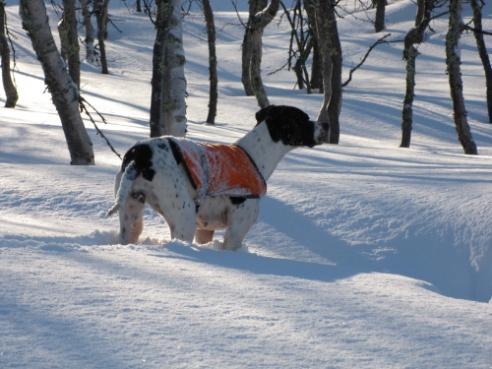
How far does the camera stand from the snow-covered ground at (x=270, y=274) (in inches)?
139

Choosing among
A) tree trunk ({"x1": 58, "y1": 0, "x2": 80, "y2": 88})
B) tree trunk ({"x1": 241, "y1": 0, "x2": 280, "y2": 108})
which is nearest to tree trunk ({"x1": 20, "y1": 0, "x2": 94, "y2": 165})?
tree trunk ({"x1": 241, "y1": 0, "x2": 280, "y2": 108})

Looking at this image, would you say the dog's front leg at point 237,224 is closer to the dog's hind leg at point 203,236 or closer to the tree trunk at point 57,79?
the dog's hind leg at point 203,236

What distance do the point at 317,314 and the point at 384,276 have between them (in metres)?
1.46

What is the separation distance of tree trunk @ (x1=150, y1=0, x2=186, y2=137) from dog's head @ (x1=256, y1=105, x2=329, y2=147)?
12.1 feet

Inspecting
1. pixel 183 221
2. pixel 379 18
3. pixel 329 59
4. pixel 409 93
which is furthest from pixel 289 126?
pixel 379 18

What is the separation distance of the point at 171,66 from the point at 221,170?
442 centimetres

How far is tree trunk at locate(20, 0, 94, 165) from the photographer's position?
9.60 metres

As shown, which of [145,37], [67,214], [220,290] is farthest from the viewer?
[145,37]

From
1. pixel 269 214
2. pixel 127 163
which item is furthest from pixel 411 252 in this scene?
pixel 127 163

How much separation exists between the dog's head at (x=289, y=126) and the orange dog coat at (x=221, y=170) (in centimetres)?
35

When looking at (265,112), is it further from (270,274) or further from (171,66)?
(171,66)

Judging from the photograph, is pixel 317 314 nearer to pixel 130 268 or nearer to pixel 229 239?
pixel 130 268

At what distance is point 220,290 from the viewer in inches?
173

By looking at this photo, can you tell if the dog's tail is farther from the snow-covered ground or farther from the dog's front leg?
the dog's front leg
